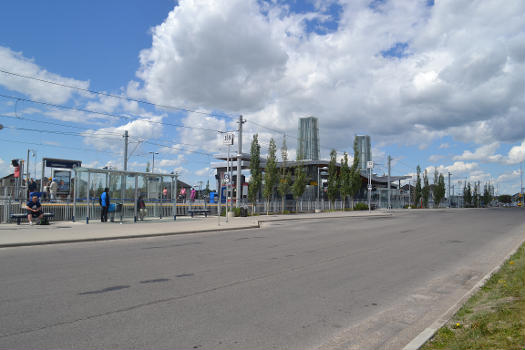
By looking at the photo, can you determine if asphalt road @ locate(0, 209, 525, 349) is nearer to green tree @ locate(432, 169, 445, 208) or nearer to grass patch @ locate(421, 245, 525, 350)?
grass patch @ locate(421, 245, 525, 350)

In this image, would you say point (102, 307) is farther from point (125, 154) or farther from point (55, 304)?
point (125, 154)

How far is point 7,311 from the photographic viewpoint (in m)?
5.39

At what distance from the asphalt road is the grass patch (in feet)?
1.33

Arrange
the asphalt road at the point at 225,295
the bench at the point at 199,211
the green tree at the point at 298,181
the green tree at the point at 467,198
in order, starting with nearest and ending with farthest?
the asphalt road at the point at 225,295, the bench at the point at 199,211, the green tree at the point at 298,181, the green tree at the point at 467,198

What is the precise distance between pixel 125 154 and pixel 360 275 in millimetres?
31637

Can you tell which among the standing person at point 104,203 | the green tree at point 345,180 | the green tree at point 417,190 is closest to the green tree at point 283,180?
the green tree at point 345,180

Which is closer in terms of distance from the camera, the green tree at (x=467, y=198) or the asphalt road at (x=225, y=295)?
the asphalt road at (x=225, y=295)

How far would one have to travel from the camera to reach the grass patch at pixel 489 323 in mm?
4297

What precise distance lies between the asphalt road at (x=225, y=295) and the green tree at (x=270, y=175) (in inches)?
902

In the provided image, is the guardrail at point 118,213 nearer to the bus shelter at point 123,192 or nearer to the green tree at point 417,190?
the bus shelter at point 123,192

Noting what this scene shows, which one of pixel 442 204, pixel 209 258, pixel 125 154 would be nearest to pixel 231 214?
pixel 125 154

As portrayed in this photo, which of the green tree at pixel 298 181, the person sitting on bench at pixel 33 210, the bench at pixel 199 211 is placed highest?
the green tree at pixel 298 181

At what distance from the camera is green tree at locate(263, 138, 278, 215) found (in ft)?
114

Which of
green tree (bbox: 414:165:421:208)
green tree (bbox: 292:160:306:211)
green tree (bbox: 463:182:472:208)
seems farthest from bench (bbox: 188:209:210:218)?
green tree (bbox: 463:182:472:208)
